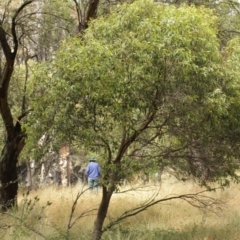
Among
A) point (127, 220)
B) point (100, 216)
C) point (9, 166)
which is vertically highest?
point (9, 166)

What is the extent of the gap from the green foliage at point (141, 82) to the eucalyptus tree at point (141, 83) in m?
0.01

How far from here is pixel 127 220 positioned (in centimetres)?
1043

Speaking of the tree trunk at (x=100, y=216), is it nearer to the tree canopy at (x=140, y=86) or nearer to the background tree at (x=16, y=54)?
the tree canopy at (x=140, y=86)

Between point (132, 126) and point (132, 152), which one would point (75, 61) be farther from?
point (132, 152)

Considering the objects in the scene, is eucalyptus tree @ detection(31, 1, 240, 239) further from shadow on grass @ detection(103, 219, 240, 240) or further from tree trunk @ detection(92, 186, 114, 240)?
shadow on grass @ detection(103, 219, 240, 240)

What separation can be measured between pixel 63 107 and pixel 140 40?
1.40 m

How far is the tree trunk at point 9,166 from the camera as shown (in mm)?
10445

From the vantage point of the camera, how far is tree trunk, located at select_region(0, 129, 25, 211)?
1045 centimetres

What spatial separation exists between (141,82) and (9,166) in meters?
5.39

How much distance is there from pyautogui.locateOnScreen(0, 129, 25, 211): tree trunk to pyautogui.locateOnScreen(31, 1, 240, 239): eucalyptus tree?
3.58 m

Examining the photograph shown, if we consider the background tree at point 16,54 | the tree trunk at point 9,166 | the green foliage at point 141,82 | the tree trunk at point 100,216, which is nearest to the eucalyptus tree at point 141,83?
the green foliage at point 141,82

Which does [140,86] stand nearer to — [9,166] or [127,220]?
[127,220]

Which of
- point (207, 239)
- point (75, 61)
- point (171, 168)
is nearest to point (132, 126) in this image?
point (75, 61)

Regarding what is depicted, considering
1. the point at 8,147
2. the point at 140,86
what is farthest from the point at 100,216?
the point at 8,147
